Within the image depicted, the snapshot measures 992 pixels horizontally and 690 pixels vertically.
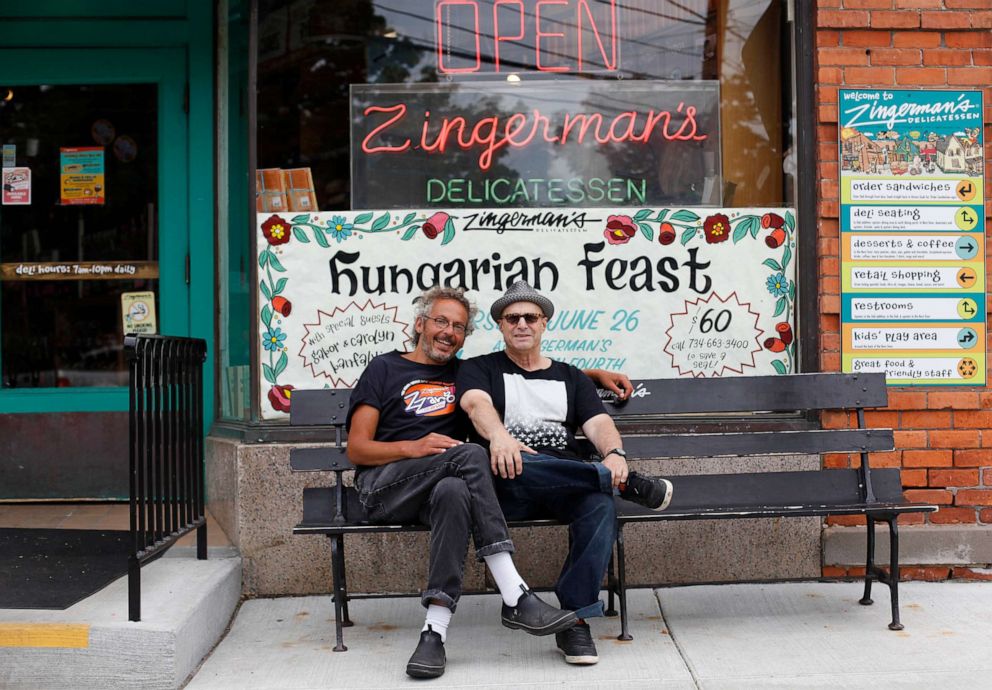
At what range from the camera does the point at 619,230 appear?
558cm

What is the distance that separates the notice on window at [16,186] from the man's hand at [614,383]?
348 cm

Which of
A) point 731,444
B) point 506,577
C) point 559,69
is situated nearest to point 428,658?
point 506,577

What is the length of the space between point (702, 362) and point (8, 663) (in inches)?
134

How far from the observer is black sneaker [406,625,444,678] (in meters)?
4.10

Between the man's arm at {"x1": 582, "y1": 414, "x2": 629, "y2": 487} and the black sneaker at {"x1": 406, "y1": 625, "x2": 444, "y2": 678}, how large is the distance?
3.03 ft

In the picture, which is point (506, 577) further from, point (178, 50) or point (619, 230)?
point (178, 50)

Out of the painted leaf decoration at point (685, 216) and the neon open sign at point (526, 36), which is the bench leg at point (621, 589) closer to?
the painted leaf decoration at point (685, 216)

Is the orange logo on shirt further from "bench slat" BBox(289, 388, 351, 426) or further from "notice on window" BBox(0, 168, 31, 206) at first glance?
"notice on window" BBox(0, 168, 31, 206)

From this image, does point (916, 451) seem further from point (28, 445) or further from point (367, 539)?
point (28, 445)

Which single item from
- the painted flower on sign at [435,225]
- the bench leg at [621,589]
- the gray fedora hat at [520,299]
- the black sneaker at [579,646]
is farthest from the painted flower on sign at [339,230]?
the black sneaker at [579,646]

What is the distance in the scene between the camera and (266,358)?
550 centimetres

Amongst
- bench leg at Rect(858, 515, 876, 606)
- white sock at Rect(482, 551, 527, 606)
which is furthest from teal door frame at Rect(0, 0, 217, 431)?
bench leg at Rect(858, 515, 876, 606)

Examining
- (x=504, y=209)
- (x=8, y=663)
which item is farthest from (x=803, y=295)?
(x=8, y=663)

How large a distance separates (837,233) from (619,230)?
1.07m
